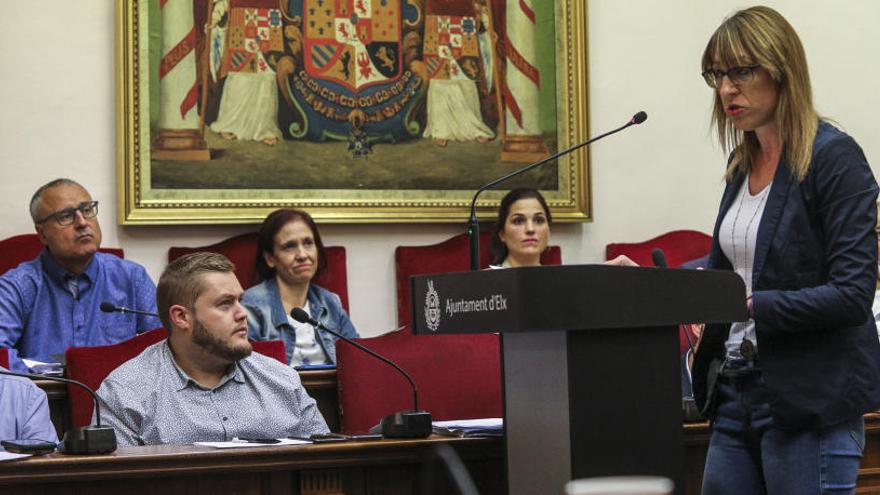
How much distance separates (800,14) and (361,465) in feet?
14.3

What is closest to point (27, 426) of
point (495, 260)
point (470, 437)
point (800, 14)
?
point (470, 437)

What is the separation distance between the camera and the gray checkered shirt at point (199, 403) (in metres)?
3.00

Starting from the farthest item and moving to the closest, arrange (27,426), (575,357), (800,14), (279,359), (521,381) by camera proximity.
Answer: (800,14)
(279,359)
(27,426)
(521,381)
(575,357)

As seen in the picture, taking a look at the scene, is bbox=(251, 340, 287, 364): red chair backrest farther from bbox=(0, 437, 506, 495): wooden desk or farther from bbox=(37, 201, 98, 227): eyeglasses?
bbox=(37, 201, 98, 227): eyeglasses

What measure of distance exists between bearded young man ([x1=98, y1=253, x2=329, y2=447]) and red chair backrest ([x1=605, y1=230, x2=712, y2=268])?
2.63 meters

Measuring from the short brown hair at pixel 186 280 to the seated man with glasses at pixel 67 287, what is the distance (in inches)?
54.0

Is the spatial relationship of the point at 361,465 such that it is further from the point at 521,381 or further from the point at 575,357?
the point at 575,357

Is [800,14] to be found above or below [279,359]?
above

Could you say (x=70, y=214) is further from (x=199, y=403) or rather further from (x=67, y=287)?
(x=199, y=403)

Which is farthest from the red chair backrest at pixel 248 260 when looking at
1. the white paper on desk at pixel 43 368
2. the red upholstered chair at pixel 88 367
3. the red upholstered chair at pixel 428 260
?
the red upholstered chair at pixel 88 367

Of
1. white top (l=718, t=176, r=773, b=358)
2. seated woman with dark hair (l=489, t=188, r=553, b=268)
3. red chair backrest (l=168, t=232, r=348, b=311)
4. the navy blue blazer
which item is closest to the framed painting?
red chair backrest (l=168, t=232, r=348, b=311)

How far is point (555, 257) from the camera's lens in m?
5.51

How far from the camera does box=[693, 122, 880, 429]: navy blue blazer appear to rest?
6.72 feet

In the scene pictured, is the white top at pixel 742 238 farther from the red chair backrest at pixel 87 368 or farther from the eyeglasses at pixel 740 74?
the red chair backrest at pixel 87 368
